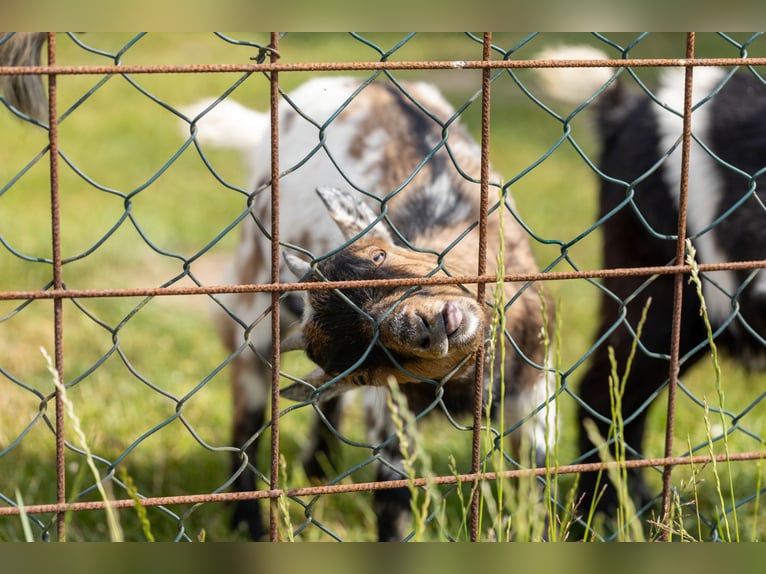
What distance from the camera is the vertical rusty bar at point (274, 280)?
215cm

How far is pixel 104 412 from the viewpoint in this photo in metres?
4.49

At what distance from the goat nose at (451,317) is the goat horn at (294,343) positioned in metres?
0.57

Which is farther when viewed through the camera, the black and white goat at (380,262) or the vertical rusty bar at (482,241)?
Answer: the black and white goat at (380,262)

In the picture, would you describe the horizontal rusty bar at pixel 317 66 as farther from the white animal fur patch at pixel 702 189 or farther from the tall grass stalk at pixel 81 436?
the white animal fur patch at pixel 702 189

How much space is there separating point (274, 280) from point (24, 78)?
1.09 metres

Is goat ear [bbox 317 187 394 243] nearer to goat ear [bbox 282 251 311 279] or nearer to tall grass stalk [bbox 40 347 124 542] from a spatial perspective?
goat ear [bbox 282 251 311 279]

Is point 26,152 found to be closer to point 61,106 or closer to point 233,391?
point 61,106

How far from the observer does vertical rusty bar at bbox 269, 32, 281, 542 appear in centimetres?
215

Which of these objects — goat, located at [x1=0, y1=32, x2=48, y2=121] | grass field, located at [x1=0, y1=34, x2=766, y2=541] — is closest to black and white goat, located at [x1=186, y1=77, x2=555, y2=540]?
grass field, located at [x1=0, y1=34, x2=766, y2=541]

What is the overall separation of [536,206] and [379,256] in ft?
17.0

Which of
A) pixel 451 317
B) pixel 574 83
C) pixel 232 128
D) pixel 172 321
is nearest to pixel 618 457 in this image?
pixel 451 317

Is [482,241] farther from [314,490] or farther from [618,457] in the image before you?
[314,490]

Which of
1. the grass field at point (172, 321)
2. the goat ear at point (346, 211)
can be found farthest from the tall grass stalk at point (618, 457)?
the goat ear at point (346, 211)

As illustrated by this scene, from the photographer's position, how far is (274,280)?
7.31ft
